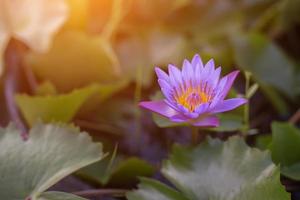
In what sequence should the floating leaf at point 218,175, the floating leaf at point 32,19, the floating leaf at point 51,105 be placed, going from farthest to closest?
the floating leaf at point 32,19, the floating leaf at point 51,105, the floating leaf at point 218,175

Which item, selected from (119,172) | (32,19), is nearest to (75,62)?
(32,19)

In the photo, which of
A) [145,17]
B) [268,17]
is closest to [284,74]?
[268,17]

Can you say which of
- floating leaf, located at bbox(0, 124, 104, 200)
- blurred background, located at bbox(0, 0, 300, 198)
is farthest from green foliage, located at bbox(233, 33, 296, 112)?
floating leaf, located at bbox(0, 124, 104, 200)

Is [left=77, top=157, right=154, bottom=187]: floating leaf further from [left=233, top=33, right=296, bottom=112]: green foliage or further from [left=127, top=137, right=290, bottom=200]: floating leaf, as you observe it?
[left=233, top=33, right=296, bottom=112]: green foliage

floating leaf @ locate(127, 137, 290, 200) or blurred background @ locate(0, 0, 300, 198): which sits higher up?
blurred background @ locate(0, 0, 300, 198)

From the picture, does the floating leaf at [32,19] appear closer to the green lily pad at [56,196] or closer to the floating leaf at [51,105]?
the floating leaf at [51,105]

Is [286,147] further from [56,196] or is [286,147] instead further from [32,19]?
[32,19]

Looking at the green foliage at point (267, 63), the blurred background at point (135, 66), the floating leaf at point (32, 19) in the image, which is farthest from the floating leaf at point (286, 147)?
the floating leaf at point (32, 19)
